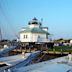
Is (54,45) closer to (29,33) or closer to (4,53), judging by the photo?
(29,33)

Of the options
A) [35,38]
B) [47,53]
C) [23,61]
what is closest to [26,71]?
[23,61]

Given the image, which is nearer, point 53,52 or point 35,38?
point 53,52

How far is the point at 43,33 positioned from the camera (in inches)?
2537

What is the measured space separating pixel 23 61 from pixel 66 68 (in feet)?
33.5

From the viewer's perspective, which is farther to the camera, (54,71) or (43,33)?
(43,33)

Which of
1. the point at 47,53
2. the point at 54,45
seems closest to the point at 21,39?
the point at 54,45

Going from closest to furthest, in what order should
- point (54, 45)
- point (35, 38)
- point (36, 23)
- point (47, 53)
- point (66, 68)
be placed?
1. point (66, 68)
2. point (47, 53)
3. point (54, 45)
4. point (35, 38)
5. point (36, 23)

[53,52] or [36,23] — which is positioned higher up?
[36,23]

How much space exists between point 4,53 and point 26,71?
1804cm

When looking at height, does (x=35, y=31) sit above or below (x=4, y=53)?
above

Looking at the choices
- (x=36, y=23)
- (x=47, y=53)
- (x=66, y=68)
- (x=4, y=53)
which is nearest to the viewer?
(x=66, y=68)

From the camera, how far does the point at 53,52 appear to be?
138 ft

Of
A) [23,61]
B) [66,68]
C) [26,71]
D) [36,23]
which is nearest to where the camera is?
[26,71]

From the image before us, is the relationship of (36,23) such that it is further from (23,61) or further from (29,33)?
(23,61)
